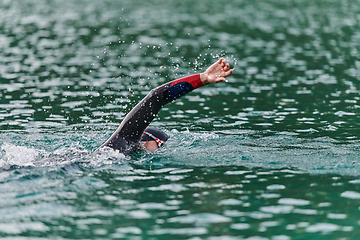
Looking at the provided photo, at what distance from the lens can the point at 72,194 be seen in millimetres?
8922

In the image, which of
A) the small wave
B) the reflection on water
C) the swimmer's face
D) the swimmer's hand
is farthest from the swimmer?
the reflection on water

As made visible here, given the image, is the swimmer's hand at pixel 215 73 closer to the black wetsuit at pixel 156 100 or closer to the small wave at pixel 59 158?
the black wetsuit at pixel 156 100

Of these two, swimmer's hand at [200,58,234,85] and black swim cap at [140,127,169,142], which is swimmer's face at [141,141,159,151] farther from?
swimmer's hand at [200,58,234,85]

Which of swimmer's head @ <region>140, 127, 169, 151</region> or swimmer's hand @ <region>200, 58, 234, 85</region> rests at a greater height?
swimmer's hand @ <region>200, 58, 234, 85</region>

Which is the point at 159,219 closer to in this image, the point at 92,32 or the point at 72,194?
the point at 72,194

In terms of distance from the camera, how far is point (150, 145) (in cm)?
1094

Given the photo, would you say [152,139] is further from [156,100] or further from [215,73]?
[215,73]

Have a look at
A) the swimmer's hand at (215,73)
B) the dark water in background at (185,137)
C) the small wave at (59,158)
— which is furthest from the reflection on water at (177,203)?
the swimmer's hand at (215,73)

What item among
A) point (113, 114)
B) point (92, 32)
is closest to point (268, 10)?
point (92, 32)

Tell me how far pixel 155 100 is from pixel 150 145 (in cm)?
138

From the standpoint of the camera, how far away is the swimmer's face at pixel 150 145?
10.8 meters

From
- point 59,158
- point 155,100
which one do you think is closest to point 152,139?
point 155,100

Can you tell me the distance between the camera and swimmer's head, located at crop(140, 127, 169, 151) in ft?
35.6

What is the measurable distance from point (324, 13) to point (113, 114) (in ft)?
99.7
